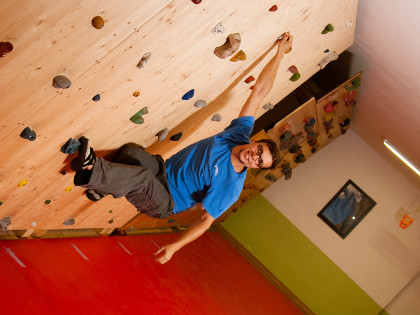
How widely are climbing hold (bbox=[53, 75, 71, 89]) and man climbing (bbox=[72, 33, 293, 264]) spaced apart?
397mm

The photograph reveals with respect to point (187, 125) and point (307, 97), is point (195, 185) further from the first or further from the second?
point (307, 97)

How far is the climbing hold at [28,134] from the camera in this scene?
1.93 metres

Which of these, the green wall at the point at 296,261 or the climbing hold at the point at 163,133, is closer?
the climbing hold at the point at 163,133

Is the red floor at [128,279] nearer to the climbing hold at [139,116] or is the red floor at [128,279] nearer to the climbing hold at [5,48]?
the climbing hold at [139,116]

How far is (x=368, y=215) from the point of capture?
4.81 m

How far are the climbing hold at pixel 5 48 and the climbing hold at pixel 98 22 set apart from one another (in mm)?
295

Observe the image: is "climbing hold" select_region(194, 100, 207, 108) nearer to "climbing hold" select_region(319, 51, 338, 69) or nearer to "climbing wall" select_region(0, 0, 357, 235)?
"climbing wall" select_region(0, 0, 357, 235)

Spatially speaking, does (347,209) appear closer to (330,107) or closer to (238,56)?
(330,107)

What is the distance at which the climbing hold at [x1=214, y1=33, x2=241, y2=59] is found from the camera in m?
2.33

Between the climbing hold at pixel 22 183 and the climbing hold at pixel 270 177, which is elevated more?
the climbing hold at pixel 270 177

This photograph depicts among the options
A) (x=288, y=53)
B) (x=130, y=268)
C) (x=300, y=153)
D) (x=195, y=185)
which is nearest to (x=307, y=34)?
(x=288, y=53)

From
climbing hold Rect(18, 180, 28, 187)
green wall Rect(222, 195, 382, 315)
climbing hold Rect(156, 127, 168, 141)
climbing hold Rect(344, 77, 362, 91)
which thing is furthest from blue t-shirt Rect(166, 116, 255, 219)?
green wall Rect(222, 195, 382, 315)

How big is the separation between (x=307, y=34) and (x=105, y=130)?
145 centimetres

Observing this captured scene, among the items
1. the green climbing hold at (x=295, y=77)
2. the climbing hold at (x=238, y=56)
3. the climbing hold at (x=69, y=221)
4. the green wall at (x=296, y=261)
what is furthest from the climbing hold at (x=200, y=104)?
the green wall at (x=296, y=261)
